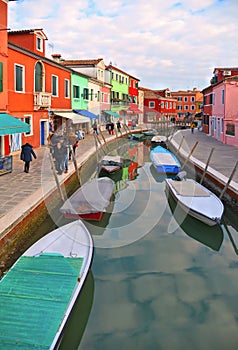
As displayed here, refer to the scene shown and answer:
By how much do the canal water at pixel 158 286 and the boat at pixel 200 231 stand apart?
0.08ft

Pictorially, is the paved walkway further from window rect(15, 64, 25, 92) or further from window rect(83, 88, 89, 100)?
window rect(83, 88, 89, 100)

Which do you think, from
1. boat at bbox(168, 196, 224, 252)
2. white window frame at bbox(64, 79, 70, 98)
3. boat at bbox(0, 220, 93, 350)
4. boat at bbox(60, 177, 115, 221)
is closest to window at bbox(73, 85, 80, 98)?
white window frame at bbox(64, 79, 70, 98)

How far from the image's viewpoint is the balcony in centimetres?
1916

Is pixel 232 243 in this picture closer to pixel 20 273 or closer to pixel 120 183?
pixel 20 273

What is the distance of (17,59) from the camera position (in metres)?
16.8

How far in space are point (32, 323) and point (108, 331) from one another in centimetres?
125

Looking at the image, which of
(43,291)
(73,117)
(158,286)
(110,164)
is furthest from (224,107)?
(43,291)

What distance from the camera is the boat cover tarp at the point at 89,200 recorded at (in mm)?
9281

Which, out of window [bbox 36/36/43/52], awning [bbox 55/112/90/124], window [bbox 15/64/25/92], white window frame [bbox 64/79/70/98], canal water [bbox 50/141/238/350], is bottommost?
canal water [bbox 50/141/238/350]

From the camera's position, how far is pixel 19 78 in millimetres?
17266

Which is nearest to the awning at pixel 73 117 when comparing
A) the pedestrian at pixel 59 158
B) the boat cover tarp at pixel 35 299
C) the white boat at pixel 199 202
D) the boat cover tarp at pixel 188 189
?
the pedestrian at pixel 59 158

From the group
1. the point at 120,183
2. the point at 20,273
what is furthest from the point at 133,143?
the point at 20,273

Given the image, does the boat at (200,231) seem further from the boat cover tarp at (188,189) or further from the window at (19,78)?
the window at (19,78)

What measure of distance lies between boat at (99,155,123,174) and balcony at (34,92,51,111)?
481cm
